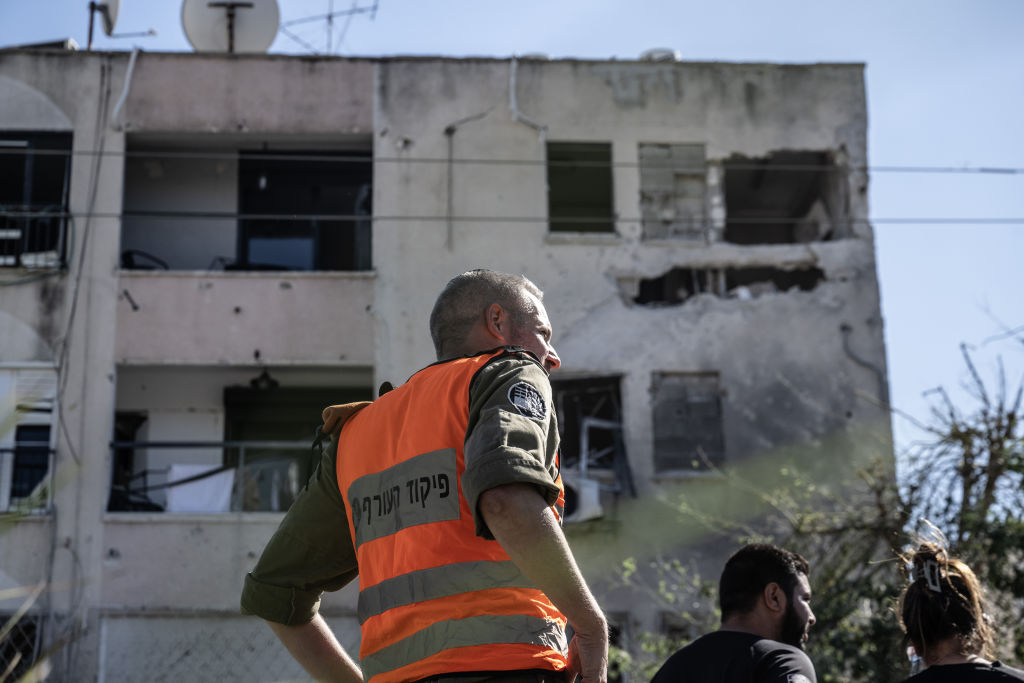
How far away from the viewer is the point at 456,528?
264cm

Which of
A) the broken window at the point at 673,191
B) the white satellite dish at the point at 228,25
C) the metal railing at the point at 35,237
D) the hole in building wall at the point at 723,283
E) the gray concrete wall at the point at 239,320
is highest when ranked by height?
the white satellite dish at the point at 228,25

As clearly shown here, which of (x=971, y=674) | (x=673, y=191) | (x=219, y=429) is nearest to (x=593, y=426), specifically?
(x=673, y=191)

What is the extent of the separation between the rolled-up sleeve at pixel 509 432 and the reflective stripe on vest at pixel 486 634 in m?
0.20

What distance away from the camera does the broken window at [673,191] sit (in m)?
18.4

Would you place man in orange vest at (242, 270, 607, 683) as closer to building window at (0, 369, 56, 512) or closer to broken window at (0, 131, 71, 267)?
building window at (0, 369, 56, 512)

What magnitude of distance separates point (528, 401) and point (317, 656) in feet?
3.55

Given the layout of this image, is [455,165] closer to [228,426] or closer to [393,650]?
[228,426]

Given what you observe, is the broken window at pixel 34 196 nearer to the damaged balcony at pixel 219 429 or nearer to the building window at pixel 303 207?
the damaged balcony at pixel 219 429

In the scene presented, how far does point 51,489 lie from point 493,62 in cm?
1667

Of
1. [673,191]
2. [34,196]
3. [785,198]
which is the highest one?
[785,198]

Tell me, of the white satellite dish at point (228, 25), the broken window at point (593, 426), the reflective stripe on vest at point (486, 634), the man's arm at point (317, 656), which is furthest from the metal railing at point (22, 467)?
the reflective stripe on vest at point (486, 634)

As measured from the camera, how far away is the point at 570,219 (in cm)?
1791

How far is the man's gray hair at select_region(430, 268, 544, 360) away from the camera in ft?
10.0

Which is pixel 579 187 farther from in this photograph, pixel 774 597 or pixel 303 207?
pixel 774 597
